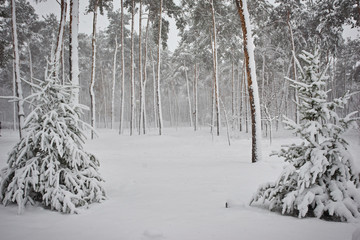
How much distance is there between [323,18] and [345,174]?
19217 mm

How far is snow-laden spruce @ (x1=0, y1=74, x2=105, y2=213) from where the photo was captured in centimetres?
407

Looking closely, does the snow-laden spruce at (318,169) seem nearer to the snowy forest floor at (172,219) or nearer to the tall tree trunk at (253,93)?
the snowy forest floor at (172,219)

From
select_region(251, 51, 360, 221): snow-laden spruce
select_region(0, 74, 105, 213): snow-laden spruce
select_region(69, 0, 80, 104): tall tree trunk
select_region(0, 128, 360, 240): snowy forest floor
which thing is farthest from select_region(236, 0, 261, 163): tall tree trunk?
select_region(69, 0, 80, 104): tall tree trunk

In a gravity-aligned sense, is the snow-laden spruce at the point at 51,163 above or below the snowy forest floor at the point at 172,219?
above

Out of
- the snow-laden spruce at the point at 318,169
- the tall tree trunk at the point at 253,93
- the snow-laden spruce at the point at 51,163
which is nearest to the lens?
the snow-laden spruce at the point at 318,169

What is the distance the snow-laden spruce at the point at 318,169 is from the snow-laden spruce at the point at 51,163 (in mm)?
3436

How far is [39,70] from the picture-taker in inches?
1359

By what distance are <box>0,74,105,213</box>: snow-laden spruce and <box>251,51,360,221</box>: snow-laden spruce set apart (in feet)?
11.3

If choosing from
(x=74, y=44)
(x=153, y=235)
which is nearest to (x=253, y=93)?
(x=153, y=235)

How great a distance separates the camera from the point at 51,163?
4.20 m

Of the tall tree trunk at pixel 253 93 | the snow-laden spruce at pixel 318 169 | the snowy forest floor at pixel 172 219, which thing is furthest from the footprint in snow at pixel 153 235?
the tall tree trunk at pixel 253 93

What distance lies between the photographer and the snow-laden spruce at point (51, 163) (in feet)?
13.3

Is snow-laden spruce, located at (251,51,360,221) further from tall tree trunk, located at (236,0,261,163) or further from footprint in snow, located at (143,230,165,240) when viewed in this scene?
tall tree trunk, located at (236,0,261,163)

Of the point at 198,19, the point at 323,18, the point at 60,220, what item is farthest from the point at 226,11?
the point at 60,220
